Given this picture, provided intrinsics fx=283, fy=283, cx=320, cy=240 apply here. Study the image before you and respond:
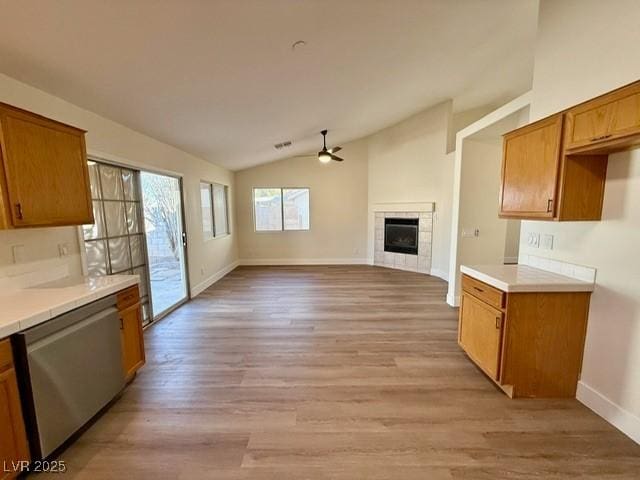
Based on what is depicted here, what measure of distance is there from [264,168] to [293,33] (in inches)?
210

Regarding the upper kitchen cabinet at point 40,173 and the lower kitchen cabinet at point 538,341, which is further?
the lower kitchen cabinet at point 538,341

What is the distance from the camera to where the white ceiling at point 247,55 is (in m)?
1.67

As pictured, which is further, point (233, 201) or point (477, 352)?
point (233, 201)

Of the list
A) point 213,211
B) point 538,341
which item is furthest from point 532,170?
point 213,211

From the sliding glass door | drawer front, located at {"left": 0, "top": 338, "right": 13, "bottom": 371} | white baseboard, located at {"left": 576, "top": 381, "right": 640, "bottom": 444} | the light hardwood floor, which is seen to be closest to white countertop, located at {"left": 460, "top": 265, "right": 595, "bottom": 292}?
white baseboard, located at {"left": 576, "top": 381, "right": 640, "bottom": 444}

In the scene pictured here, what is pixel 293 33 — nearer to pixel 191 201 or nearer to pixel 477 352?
Answer: pixel 477 352

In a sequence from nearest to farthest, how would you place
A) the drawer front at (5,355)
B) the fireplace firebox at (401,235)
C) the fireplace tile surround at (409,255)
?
the drawer front at (5,355), the fireplace tile surround at (409,255), the fireplace firebox at (401,235)

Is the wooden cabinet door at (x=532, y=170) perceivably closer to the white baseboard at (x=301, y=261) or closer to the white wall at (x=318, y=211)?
the white wall at (x=318, y=211)

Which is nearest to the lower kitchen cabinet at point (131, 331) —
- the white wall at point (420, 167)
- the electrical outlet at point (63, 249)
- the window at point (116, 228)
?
the electrical outlet at point (63, 249)

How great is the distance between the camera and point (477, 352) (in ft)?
8.20

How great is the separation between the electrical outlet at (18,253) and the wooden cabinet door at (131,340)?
766mm

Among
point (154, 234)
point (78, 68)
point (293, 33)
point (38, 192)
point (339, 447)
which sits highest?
point (293, 33)

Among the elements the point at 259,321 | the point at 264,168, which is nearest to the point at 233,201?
the point at 264,168

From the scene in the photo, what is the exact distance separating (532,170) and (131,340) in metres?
3.55
